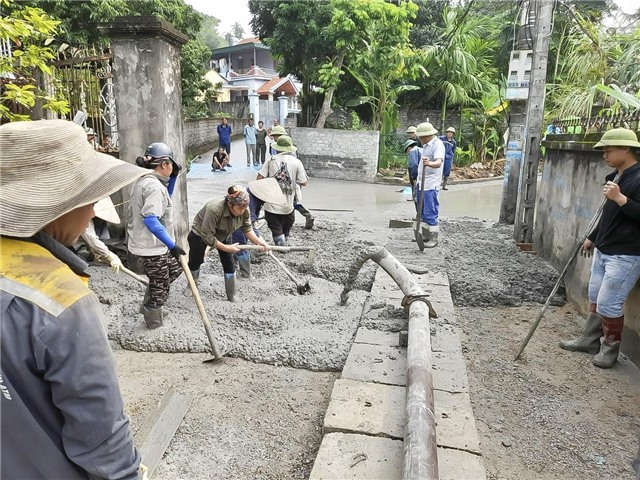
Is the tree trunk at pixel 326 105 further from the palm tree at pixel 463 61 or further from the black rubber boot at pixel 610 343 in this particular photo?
the black rubber boot at pixel 610 343

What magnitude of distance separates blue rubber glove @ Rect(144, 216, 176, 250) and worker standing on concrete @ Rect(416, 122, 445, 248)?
387cm

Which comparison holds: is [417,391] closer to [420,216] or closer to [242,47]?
[420,216]

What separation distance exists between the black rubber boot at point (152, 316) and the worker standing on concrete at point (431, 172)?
3950mm

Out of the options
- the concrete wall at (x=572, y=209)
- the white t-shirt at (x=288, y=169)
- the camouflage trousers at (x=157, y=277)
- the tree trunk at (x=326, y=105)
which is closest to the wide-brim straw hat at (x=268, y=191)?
the white t-shirt at (x=288, y=169)

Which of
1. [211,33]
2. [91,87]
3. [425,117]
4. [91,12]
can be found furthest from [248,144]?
[211,33]

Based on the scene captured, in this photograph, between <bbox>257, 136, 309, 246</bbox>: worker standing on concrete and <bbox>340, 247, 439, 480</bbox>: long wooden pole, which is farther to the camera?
<bbox>257, 136, 309, 246</bbox>: worker standing on concrete

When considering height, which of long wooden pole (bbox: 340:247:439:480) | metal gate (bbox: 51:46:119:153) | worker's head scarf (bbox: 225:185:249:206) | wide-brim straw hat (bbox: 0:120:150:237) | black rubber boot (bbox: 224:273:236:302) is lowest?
black rubber boot (bbox: 224:273:236:302)

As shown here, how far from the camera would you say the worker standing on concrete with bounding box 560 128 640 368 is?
349cm

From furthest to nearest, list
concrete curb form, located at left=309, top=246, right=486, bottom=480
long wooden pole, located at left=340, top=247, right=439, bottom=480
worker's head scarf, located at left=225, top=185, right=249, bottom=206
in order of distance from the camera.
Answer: worker's head scarf, located at left=225, top=185, right=249, bottom=206
concrete curb form, located at left=309, top=246, right=486, bottom=480
long wooden pole, located at left=340, top=247, right=439, bottom=480

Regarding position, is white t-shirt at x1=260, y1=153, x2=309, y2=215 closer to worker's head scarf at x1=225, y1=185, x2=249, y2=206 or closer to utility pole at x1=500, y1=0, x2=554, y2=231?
worker's head scarf at x1=225, y1=185, x2=249, y2=206

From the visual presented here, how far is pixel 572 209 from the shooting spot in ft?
17.9

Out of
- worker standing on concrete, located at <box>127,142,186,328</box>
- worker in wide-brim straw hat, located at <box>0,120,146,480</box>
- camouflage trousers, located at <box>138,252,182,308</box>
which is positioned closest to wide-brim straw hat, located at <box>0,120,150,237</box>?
worker in wide-brim straw hat, located at <box>0,120,146,480</box>

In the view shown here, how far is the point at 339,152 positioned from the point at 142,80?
11113mm

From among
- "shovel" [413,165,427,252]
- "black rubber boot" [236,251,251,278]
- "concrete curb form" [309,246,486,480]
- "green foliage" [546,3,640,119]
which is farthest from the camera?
"shovel" [413,165,427,252]
